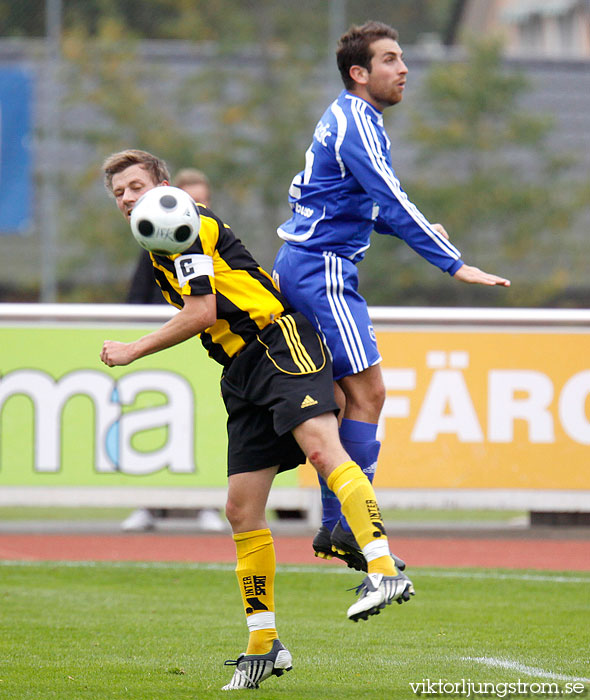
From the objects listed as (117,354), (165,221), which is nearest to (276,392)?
(117,354)

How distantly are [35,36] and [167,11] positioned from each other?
3.52 metres

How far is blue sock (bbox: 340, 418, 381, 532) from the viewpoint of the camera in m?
5.19

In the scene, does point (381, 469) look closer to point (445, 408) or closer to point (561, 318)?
point (445, 408)

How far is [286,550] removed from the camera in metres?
9.15

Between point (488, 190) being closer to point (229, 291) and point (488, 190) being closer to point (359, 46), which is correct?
point (359, 46)

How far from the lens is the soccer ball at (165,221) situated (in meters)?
4.50

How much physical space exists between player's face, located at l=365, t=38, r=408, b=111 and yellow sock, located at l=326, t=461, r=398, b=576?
5.05 ft

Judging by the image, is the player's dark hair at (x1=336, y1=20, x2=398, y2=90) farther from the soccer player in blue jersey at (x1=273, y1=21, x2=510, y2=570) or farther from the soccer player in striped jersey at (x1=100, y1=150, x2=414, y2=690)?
the soccer player in striped jersey at (x1=100, y1=150, x2=414, y2=690)

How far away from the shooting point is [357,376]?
5180 millimetres

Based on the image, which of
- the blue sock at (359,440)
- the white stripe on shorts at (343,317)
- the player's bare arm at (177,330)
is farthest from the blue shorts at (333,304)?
the player's bare arm at (177,330)

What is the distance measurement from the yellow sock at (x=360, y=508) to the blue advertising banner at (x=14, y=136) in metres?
11.7

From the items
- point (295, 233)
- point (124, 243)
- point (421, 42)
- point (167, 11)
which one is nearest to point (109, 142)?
point (124, 243)

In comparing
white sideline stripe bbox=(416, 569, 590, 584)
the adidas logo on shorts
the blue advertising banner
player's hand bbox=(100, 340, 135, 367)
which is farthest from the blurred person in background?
the blue advertising banner

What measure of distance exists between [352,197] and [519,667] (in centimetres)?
206
